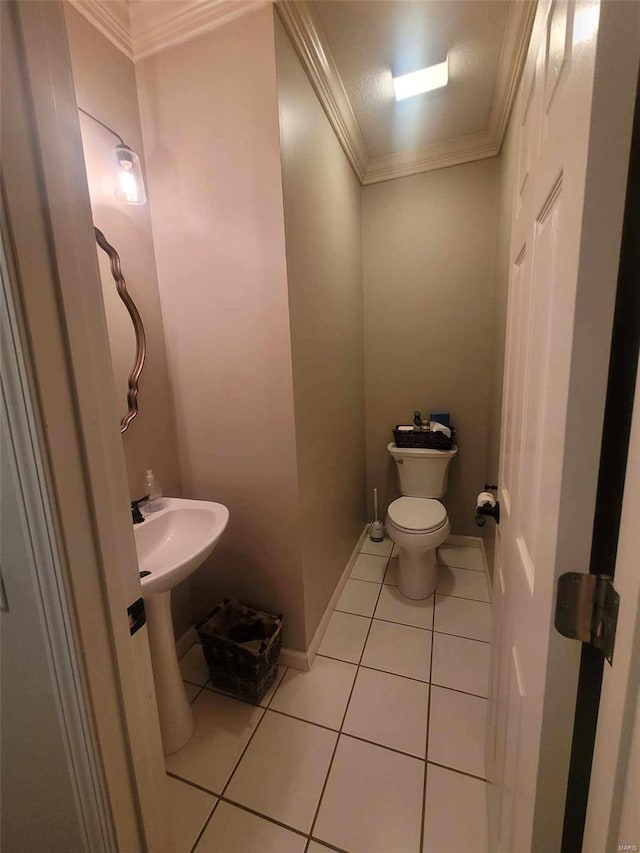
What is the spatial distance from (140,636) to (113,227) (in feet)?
4.51

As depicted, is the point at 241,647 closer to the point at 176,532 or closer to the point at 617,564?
the point at 176,532

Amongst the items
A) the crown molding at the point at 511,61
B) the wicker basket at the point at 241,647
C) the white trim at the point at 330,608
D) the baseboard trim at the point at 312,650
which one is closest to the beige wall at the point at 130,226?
the wicker basket at the point at 241,647

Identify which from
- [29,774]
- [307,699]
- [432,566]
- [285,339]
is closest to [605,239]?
[285,339]

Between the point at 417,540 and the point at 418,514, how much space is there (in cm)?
18

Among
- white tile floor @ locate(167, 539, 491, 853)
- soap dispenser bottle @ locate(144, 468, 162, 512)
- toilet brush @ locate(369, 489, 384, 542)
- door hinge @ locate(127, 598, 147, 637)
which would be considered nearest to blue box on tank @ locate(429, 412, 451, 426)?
toilet brush @ locate(369, 489, 384, 542)

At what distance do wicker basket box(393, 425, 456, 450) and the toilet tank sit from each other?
27 mm

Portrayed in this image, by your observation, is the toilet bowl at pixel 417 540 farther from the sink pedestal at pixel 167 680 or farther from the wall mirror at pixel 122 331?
the wall mirror at pixel 122 331

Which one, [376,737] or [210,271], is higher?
[210,271]

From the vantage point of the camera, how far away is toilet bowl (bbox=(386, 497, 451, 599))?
1.87 metres

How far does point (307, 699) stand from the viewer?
4.78 ft

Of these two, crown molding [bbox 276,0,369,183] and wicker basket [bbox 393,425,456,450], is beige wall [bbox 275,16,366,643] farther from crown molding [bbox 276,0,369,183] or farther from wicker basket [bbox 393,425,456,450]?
wicker basket [bbox 393,425,456,450]

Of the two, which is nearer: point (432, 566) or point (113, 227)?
point (113, 227)

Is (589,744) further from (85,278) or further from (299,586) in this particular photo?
(299,586)

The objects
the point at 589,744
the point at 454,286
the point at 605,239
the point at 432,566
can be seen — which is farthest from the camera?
the point at 454,286
